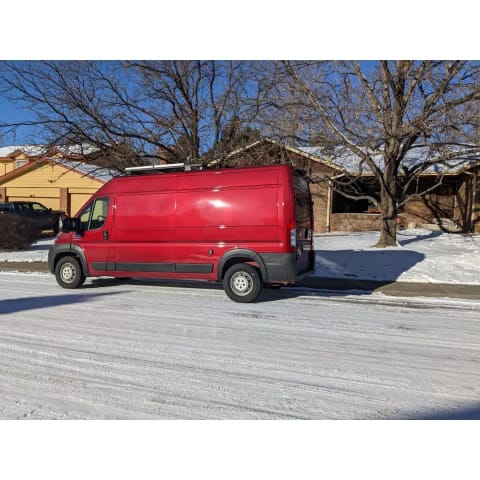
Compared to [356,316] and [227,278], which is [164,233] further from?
[356,316]

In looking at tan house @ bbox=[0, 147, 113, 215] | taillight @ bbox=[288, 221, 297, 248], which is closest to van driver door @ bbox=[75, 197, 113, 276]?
taillight @ bbox=[288, 221, 297, 248]

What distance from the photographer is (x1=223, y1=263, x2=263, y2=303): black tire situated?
6.97 meters

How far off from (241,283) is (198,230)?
1.28m

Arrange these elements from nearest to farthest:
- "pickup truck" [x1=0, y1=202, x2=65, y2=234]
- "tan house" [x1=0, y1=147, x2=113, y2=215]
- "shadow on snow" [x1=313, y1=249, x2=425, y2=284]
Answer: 1. "shadow on snow" [x1=313, y1=249, x2=425, y2=284]
2. "pickup truck" [x1=0, y1=202, x2=65, y2=234]
3. "tan house" [x1=0, y1=147, x2=113, y2=215]

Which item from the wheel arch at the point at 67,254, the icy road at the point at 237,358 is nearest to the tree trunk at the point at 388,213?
the icy road at the point at 237,358

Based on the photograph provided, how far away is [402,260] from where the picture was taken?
10.9 meters

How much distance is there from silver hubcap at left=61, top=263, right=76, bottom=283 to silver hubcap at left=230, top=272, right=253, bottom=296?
366 centimetres

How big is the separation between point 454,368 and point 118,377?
3413 millimetres

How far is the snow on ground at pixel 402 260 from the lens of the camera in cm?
947

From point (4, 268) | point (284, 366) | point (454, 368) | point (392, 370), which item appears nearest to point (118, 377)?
point (284, 366)

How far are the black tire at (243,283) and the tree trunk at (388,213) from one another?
289 inches

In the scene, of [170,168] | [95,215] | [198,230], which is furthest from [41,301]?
[170,168]

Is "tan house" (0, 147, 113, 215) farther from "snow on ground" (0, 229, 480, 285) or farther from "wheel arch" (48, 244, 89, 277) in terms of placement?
"wheel arch" (48, 244, 89, 277)

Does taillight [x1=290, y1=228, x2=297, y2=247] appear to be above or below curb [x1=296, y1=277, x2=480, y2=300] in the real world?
above
